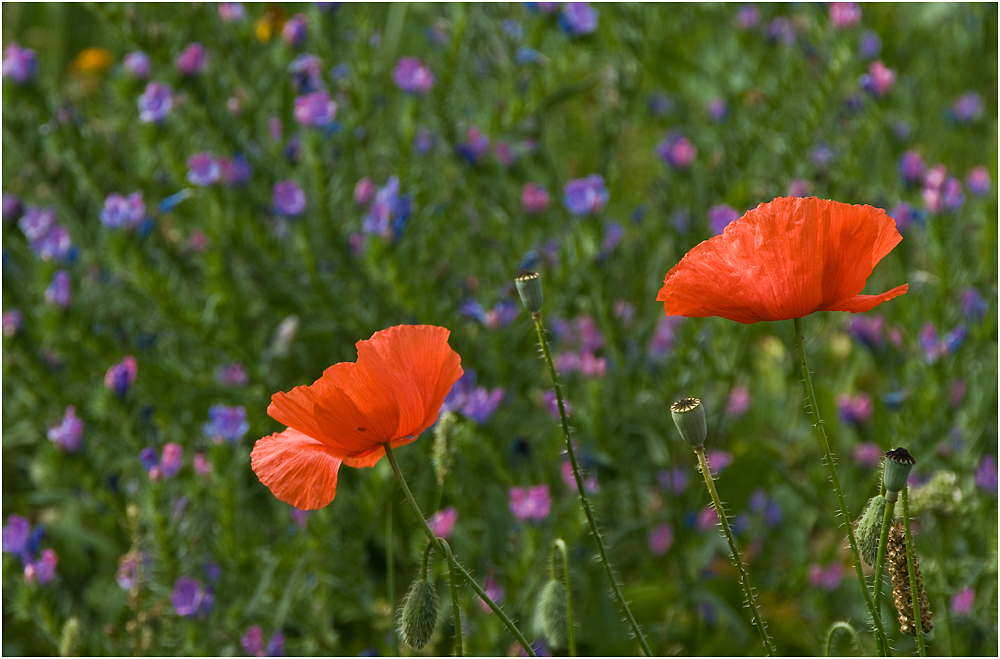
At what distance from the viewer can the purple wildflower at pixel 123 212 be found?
1733 millimetres

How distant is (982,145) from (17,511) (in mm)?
2897

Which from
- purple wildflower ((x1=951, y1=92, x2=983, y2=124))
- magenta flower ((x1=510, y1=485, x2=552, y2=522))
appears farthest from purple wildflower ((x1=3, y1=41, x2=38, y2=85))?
purple wildflower ((x1=951, y1=92, x2=983, y2=124))

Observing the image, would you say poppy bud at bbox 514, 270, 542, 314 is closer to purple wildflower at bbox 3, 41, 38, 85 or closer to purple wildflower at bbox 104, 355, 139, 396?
purple wildflower at bbox 104, 355, 139, 396

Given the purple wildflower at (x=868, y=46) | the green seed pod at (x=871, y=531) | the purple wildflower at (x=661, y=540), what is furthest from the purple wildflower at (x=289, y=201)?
the purple wildflower at (x=868, y=46)

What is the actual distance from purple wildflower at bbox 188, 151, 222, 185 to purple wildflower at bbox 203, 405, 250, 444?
0.50m

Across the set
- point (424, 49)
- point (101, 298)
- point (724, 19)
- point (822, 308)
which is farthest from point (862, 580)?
point (424, 49)

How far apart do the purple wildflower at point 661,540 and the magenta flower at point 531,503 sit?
1.18ft

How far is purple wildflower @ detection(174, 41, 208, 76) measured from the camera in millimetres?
1870

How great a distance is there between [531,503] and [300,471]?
710 millimetres

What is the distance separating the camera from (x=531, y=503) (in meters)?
1.50

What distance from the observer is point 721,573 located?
2.00 meters

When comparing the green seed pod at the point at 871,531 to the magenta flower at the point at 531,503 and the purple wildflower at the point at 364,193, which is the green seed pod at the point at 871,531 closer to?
the magenta flower at the point at 531,503

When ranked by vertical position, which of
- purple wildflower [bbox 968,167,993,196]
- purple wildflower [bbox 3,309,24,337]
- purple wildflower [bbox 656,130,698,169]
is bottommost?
purple wildflower [bbox 968,167,993,196]

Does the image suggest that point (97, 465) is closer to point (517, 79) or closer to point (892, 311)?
point (517, 79)
